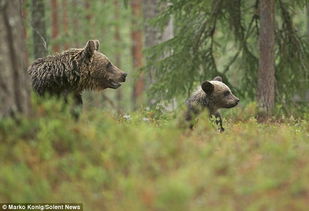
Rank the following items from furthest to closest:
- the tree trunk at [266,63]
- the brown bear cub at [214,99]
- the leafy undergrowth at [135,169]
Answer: the tree trunk at [266,63]
the brown bear cub at [214,99]
the leafy undergrowth at [135,169]

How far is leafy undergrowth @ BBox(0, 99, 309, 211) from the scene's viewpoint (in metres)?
4.79

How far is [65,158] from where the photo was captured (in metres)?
5.57

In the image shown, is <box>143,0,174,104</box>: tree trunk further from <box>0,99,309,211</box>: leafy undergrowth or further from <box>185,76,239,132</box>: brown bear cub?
<box>0,99,309,211</box>: leafy undergrowth

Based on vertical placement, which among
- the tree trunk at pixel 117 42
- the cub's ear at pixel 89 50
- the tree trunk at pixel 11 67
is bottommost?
the tree trunk at pixel 117 42

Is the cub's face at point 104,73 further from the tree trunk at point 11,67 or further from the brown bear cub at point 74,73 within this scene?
the tree trunk at point 11,67

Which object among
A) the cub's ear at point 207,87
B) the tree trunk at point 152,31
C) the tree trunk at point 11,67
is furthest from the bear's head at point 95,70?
the tree trunk at point 152,31

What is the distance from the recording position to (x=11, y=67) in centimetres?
602

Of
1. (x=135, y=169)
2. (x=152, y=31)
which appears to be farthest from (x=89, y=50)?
(x=152, y=31)

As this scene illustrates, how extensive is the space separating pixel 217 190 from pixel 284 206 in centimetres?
59

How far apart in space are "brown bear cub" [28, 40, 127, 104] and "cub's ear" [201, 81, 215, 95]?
1.56 meters

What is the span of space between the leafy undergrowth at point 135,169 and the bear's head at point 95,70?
10.0 ft

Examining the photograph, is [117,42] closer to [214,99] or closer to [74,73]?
[214,99]

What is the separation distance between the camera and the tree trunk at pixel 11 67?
5.93 metres

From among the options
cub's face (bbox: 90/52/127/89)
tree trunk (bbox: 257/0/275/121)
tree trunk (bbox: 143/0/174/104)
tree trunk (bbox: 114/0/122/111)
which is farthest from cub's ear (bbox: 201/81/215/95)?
tree trunk (bbox: 114/0/122/111)
